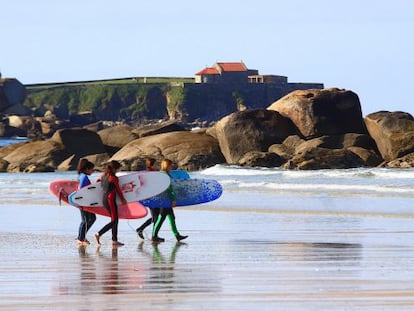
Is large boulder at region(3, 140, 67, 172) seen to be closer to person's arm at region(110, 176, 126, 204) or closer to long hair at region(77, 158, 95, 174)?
long hair at region(77, 158, 95, 174)

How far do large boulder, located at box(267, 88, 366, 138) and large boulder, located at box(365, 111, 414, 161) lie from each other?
1760 mm

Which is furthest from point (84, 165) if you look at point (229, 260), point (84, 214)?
point (229, 260)

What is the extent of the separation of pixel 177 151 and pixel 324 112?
654cm

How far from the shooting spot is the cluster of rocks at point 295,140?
4353cm

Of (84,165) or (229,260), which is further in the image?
(84,165)

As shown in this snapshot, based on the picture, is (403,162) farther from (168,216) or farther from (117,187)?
(117,187)

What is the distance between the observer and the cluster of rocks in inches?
1714

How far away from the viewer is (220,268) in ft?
40.1

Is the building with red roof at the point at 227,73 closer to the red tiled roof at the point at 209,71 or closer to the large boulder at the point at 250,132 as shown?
the red tiled roof at the point at 209,71

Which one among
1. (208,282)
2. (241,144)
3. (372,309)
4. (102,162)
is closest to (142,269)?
(208,282)

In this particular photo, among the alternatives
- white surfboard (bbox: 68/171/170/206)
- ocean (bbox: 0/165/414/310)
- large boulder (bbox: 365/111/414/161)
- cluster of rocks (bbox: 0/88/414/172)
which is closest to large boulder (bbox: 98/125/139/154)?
cluster of rocks (bbox: 0/88/414/172)

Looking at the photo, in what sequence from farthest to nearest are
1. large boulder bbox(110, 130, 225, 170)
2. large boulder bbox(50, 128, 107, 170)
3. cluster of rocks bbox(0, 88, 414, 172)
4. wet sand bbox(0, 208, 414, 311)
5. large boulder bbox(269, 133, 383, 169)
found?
large boulder bbox(50, 128, 107, 170)
large boulder bbox(110, 130, 225, 170)
cluster of rocks bbox(0, 88, 414, 172)
large boulder bbox(269, 133, 383, 169)
wet sand bbox(0, 208, 414, 311)

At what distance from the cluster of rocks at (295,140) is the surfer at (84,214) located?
2572 centimetres

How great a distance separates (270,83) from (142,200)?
173 meters
